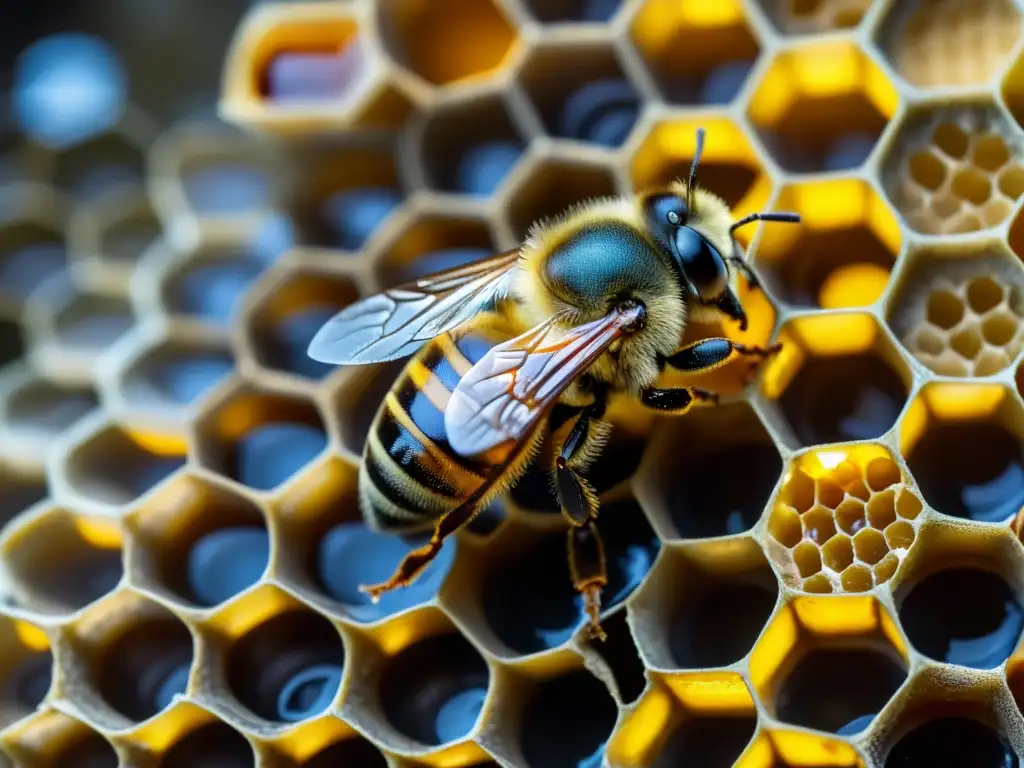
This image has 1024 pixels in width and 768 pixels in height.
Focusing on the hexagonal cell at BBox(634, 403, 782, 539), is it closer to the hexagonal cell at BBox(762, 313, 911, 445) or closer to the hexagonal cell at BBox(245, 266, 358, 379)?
the hexagonal cell at BBox(762, 313, 911, 445)

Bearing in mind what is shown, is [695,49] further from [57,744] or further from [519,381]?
[57,744]

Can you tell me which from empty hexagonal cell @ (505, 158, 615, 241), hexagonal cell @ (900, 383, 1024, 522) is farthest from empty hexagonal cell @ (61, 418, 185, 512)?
hexagonal cell @ (900, 383, 1024, 522)

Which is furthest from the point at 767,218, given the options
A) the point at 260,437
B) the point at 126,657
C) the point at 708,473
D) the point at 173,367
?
the point at 126,657

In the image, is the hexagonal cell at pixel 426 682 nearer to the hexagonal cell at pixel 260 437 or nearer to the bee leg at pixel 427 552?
the bee leg at pixel 427 552

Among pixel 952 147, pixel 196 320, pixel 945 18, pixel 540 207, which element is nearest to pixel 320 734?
pixel 196 320

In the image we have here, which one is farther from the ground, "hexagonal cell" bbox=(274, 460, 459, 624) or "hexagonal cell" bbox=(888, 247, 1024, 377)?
"hexagonal cell" bbox=(888, 247, 1024, 377)

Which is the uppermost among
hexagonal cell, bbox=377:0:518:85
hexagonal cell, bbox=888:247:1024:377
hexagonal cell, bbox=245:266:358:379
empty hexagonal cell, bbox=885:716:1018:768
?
hexagonal cell, bbox=377:0:518:85

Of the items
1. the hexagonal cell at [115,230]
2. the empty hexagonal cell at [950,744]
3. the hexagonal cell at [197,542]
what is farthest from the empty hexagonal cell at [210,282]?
the empty hexagonal cell at [950,744]
